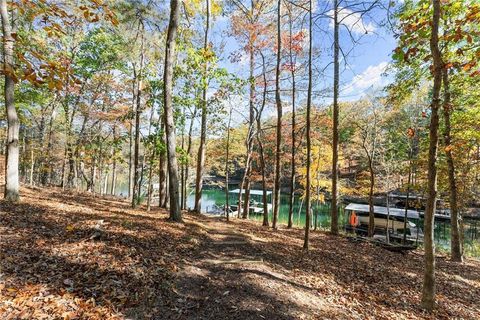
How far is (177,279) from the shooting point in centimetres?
439

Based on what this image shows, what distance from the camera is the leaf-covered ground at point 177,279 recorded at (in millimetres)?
3314

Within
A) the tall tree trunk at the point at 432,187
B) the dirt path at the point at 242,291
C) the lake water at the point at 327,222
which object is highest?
the tall tree trunk at the point at 432,187

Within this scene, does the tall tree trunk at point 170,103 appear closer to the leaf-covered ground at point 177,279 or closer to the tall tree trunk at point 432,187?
the leaf-covered ground at point 177,279

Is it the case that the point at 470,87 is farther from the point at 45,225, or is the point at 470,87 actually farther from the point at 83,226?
the point at 45,225

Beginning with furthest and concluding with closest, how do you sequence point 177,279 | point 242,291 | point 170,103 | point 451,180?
point 451,180
point 170,103
point 177,279
point 242,291

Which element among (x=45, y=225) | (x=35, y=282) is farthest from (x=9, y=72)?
(x=45, y=225)

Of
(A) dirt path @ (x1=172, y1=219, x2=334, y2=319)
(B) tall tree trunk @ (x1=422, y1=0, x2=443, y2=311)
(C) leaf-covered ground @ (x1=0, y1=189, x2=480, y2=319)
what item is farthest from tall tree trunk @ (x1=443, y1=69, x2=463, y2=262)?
(A) dirt path @ (x1=172, y1=219, x2=334, y2=319)

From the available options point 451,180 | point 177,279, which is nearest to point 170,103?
point 177,279

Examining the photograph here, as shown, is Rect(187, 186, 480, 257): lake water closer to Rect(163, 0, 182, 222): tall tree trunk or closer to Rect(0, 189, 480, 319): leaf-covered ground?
Rect(0, 189, 480, 319): leaf-covered ground

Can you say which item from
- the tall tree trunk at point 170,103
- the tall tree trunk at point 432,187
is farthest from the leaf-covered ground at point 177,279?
the tall tree trunk at point 170,103

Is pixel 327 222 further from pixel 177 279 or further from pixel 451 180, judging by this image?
pixel 177 279

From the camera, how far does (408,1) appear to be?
27.8 feet

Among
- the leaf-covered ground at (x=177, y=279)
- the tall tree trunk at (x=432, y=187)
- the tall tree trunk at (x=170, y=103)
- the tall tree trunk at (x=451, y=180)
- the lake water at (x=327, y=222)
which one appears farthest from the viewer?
the lake water at (x=327, y=222)

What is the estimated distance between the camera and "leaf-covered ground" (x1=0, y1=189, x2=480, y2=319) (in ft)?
10.9
